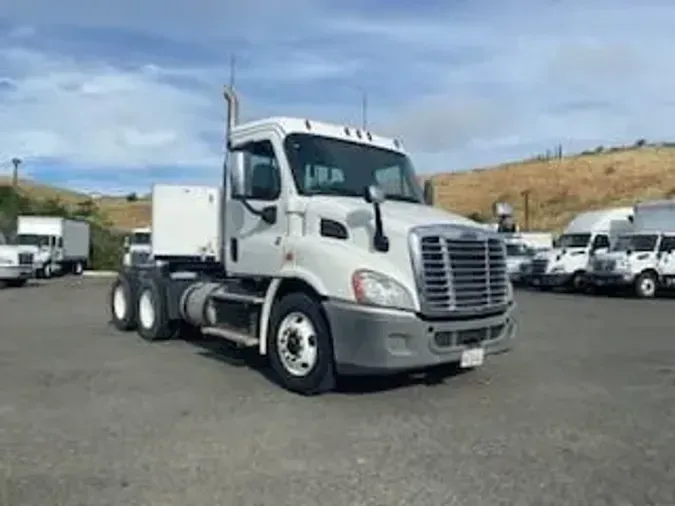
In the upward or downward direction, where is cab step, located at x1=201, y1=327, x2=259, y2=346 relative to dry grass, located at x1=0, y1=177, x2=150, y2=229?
downward

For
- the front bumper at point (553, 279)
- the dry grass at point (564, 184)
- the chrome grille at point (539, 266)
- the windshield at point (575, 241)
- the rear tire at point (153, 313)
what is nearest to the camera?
the rear tire at point (153, 313)

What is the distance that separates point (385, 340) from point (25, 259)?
93.7 feet

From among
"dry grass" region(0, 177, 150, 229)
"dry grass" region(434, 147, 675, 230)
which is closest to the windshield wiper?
"dry grass" region(434, 147, 675, 230)

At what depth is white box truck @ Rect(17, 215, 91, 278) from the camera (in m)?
43.4

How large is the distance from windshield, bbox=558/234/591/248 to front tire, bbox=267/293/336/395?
2631cm

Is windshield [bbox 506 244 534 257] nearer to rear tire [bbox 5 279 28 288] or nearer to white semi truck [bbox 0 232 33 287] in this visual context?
white semi truck [bbox 0 232 33 287]

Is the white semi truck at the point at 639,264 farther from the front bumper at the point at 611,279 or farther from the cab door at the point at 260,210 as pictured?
the cab door at the point at 260,210

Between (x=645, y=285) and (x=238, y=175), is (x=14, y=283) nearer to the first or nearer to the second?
(x=645, y=285)

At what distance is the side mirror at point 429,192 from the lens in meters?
11.6

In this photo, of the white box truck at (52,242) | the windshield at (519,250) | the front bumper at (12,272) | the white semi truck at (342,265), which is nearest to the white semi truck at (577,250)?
the windshield at (519,250)

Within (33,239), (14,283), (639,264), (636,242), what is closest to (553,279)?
(636,242)

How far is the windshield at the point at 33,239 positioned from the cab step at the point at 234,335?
1350 inches

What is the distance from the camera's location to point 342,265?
947cm

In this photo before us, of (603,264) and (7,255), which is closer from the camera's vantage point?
(603,264)
